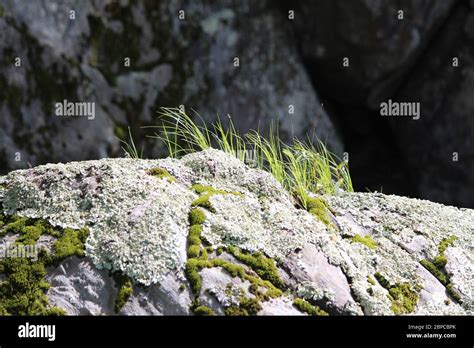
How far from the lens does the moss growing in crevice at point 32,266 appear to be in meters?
3.71

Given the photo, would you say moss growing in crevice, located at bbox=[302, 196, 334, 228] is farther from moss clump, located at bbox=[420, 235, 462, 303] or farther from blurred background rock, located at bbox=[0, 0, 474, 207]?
blurred background rock, located at bbox=[0, 0, 474, 207]

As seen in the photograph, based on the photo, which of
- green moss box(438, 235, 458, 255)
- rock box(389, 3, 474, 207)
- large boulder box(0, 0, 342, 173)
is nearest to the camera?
green moss box(438, 235, 458, 255)

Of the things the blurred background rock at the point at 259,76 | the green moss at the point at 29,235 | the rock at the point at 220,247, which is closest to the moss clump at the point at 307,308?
the rock at the point at 220,247

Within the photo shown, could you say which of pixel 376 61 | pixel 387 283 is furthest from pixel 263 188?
pixel 376 61

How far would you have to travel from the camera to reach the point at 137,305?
375 centimetres

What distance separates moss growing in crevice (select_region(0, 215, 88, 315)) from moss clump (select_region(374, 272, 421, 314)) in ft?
6.35

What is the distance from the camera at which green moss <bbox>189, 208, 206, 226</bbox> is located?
4262 millimetres

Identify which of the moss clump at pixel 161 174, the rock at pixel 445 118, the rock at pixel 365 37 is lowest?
the rock at pixel 445 118

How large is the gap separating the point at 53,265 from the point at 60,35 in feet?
21.8

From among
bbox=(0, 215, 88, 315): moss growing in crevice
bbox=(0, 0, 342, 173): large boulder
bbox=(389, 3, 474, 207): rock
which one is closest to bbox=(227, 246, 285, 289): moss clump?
bbox=(0, 215, 88, 315): moss growing in crevice

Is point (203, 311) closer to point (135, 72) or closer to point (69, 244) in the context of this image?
point (69, 244)

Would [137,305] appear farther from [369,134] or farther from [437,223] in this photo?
[369,134]

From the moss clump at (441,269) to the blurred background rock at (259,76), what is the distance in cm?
446

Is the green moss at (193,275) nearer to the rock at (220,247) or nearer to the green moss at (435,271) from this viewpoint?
the rock at (220,247)
